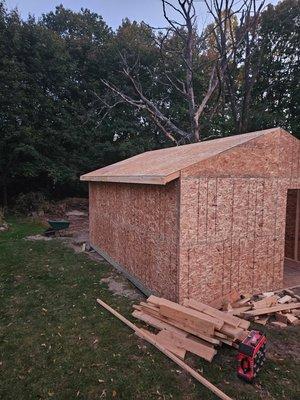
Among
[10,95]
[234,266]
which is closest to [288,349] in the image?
[234,266]

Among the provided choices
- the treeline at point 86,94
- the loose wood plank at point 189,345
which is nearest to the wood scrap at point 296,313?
the loose wood plank at point 189,345

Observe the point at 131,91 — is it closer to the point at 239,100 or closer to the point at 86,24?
the point at 86,24

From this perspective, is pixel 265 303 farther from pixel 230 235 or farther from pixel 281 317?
pixel 230 235

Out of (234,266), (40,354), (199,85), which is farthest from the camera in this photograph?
(199,85)

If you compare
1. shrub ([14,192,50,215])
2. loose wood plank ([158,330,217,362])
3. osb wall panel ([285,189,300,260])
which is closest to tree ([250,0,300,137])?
osb wall panel ([285,189,300,260])

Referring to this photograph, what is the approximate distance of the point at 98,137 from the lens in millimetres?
21953

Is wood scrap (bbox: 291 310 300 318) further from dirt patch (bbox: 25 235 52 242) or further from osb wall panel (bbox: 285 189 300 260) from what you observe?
dirt patch (bbox: 25 235 52 242)

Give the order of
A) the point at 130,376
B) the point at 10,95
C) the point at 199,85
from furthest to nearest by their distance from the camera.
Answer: the point at 199,85
the point at 10,95
the point at 130,376

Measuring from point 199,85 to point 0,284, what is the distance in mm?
21015

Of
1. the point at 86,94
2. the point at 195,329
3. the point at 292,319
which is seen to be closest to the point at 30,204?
the point at 86,94

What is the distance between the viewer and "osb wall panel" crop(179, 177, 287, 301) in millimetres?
5613

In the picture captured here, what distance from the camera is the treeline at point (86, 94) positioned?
60.6 ft

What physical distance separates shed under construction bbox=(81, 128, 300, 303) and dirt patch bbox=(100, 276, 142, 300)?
250 millimetres

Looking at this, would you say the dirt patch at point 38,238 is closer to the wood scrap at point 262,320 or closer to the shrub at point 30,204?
the shrub at point 30,204
